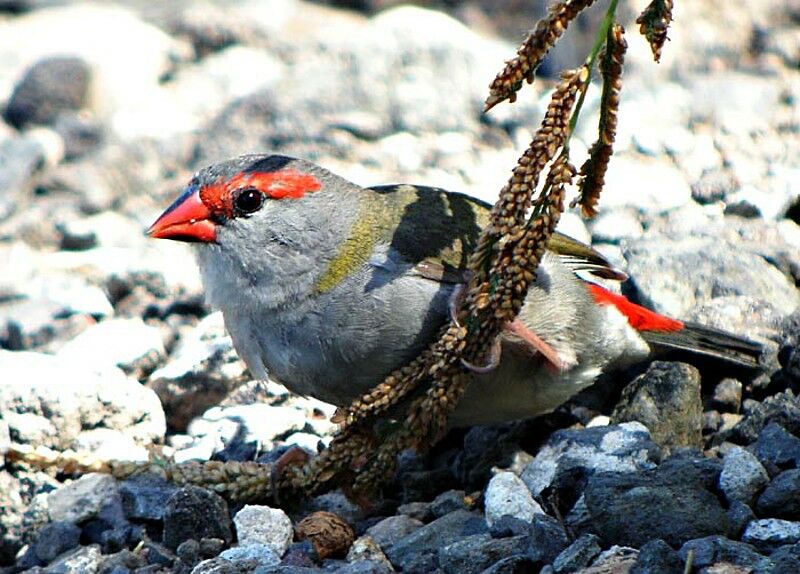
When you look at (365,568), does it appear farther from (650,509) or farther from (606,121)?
(606,121)

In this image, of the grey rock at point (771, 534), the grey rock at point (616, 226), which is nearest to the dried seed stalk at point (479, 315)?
the grey rock at point (771, 534)

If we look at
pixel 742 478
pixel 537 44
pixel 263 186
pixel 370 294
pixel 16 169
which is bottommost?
pixel 742 478

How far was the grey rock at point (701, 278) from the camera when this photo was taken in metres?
4.46

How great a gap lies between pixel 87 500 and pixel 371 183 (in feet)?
8.71

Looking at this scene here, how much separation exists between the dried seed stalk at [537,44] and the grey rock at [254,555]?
4.30 feet

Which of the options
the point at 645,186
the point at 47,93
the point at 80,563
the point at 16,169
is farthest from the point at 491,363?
the point at 47,93

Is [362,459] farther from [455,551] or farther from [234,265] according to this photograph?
[234,265]

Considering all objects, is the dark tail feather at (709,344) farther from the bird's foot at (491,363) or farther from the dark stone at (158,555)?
the dark stone at (158,555)

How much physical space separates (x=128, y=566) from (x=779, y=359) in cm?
208

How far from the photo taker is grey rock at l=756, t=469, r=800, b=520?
3.09 metres

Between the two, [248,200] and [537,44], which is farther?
[248,200]

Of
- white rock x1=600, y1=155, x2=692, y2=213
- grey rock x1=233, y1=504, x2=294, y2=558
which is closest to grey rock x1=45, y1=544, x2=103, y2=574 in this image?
grey rock x1=233, y1=504, x2=294, y2=558

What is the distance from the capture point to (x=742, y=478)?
319 cm

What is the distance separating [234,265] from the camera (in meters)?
4.07
